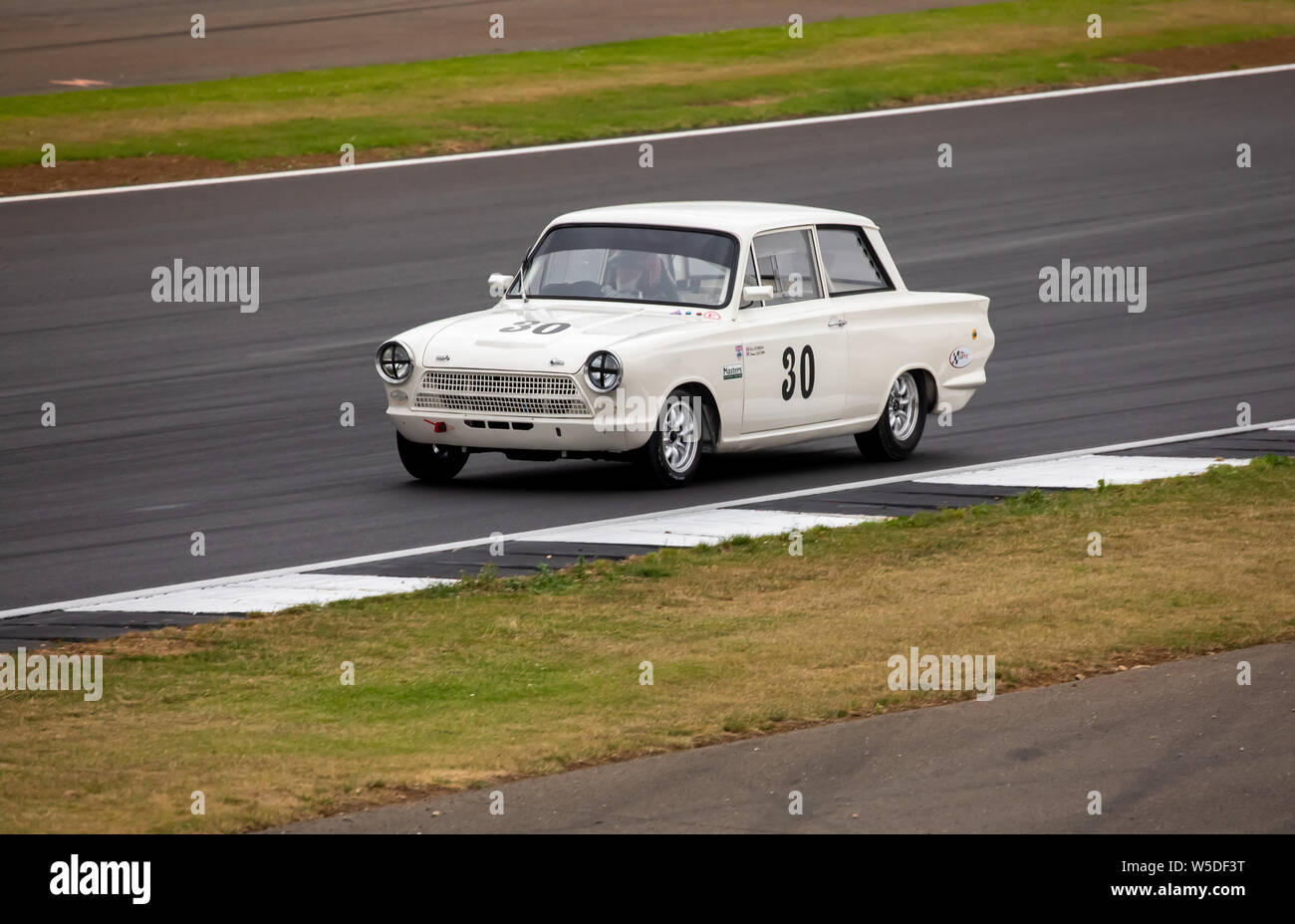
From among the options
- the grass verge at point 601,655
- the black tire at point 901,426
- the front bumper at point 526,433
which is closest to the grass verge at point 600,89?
the black tire at point 901,426

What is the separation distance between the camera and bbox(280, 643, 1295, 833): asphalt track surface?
7066 millimetres

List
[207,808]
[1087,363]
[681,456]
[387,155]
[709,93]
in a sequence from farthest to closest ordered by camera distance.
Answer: [709,93]
[387,155]
[1087,363]
[681,456]
[207,808]

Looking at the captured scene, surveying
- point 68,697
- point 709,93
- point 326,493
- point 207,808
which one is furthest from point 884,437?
point 709,93

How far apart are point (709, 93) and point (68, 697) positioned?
2321 cm

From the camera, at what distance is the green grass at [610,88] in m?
27.8

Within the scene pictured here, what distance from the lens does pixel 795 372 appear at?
45.3ft

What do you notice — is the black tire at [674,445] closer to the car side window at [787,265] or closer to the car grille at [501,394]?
the car grille at [501,394]

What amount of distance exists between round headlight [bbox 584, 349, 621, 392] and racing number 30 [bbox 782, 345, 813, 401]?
4.70 ft

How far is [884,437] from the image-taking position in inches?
577

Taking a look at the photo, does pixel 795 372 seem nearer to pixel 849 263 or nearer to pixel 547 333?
pixel 849 263

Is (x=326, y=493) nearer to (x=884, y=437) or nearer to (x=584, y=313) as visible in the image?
(x=584, y=313)

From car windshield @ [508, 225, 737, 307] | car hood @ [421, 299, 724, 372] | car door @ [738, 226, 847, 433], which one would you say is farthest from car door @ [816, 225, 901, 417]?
car hood @ [421, 299, 724, 372]

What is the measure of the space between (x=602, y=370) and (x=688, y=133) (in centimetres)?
1621

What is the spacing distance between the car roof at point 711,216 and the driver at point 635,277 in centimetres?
26
